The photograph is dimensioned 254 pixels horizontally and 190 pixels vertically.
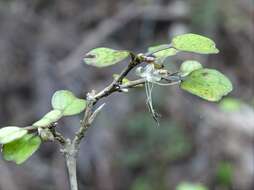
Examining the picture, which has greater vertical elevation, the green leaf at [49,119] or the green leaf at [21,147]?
the green leaf at [49,119]

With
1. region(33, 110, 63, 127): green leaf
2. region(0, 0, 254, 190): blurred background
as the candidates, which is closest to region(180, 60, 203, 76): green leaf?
region(33, 110, 63, 127): green leaf

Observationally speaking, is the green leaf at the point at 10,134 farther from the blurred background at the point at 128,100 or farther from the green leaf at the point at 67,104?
the blurred background at the point at 128,100

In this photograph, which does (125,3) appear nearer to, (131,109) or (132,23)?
(132,23)

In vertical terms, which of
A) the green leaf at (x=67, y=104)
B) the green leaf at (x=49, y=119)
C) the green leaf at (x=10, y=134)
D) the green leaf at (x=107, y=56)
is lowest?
the green leaf at (x=67, y=104)

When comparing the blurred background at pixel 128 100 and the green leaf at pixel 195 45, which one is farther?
the blurred background at pixel 128 100

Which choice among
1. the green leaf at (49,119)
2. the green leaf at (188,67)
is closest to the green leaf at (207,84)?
the green leaf at (188,67)

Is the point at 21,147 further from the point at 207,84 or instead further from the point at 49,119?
the point at 207,84
